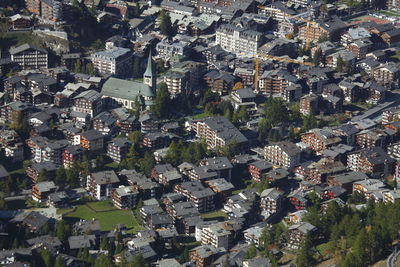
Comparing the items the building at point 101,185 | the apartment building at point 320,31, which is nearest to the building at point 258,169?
the building at point 101,185

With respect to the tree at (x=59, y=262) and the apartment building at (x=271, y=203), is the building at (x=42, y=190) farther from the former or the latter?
the apartment building at (x=271, y=203)

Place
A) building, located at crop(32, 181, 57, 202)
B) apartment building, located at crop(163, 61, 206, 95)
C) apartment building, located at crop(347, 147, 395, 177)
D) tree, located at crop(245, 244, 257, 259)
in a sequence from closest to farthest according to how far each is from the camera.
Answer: tree, located at crop(245, 244, 257, 259) < building, located at crop(32, 181, 57, 202) < apartment building, located at crop(347, 147, 395, 177) < apartment building, located at crop(163, 61, 206, 95)

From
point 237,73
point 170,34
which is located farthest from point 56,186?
point 170,34

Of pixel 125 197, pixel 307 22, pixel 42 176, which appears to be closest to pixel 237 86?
pixel 307 22

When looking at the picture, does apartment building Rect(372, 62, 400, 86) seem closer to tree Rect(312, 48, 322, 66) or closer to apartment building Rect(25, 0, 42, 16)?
tree Rect(312, 48, 322, 66)

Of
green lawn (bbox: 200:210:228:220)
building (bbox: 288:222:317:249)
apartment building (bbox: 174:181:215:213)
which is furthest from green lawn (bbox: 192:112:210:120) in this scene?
building (bbox: 288:222:317:249)

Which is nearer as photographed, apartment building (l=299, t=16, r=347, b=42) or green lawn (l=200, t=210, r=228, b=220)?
green lawn (l=200, t=210, r=228, b=220)

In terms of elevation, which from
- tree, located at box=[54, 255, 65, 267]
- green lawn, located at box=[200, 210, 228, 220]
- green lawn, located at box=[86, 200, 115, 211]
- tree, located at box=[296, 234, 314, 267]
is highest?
tree, located at box=[296, 234, 314, 267]
